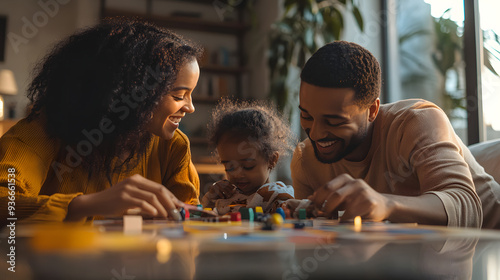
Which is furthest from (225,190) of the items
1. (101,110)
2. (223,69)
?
(223,69)

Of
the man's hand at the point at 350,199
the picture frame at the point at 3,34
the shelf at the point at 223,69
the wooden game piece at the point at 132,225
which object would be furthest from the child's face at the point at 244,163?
the picture frame at the point at 3,34

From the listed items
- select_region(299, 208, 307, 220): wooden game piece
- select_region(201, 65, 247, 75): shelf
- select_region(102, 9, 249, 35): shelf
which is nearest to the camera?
select_region(299, 208, 307, 220): wooden game piece

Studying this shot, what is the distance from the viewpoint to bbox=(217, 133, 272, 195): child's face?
158cm

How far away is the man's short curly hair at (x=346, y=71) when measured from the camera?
3.80ft

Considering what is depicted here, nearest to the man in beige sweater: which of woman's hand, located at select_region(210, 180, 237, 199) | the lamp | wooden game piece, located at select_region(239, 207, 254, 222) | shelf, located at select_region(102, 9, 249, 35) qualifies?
wooden game piece, located at select_region(239, 207, 254, 222)

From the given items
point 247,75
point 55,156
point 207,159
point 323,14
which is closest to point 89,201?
point 55,156

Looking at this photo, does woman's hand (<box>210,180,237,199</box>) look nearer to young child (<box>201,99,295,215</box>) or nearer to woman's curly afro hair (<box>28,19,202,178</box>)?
young child (<box>201,99,295,215</box>)

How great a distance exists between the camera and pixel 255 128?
1663mm

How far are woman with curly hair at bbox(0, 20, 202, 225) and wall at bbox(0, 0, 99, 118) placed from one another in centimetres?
354

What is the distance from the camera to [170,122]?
1.39 meters

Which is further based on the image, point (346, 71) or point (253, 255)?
point (346, 71)

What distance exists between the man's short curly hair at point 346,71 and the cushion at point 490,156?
0.61 m

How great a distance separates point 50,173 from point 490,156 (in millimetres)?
1472

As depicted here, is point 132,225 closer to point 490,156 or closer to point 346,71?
point 346,71
